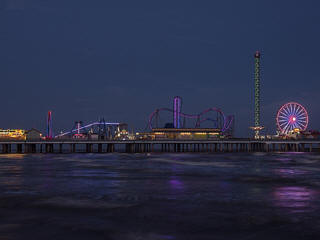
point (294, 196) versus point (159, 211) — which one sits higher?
point (159, 211)

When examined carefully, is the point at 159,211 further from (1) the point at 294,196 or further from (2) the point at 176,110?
(2) the point at 176,110

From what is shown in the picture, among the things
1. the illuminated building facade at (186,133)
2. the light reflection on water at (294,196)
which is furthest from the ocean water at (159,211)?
the illuminated building facade at (186,133)

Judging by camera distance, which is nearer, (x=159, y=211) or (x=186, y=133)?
(x=159, y=211)

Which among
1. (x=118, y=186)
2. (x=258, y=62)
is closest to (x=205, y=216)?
(x=118, y=186)

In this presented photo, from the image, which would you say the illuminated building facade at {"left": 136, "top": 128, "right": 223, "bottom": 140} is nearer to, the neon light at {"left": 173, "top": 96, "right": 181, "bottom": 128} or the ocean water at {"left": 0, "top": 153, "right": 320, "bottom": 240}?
the neon light at {"left": 173, "top": 96, "right": 181, "bottom": 128}

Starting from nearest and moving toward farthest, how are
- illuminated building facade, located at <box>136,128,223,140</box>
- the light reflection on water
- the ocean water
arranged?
1. the ocean water
2. the light reflection on water
3. illuminated building facade, located at <box>136,128,223,140</box>

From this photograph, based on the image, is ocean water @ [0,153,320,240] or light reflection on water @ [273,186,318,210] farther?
light reflection on water @ [273,186,318,210]

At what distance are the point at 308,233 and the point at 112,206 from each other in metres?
9.43

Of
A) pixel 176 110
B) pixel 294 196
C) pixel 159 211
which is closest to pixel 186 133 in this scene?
pixel 176 110

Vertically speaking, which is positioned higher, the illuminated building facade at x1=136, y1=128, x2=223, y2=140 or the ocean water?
the illuminated building facade at x1=136, y1=128, x2=223, y2=140

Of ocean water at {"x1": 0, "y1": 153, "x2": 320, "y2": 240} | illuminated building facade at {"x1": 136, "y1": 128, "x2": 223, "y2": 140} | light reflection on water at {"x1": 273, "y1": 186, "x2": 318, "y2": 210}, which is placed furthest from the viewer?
illuminated building facade at {"x1": 136, "y1": 128, "x2": 223, "y2": 140}

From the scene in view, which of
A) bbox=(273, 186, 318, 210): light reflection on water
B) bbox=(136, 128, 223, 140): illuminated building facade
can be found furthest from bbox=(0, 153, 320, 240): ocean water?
bbox=(136, 128, 223, 140): illuminated building facade

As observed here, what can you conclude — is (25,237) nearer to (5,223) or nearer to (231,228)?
(5,223)

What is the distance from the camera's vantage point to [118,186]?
25.5 m
